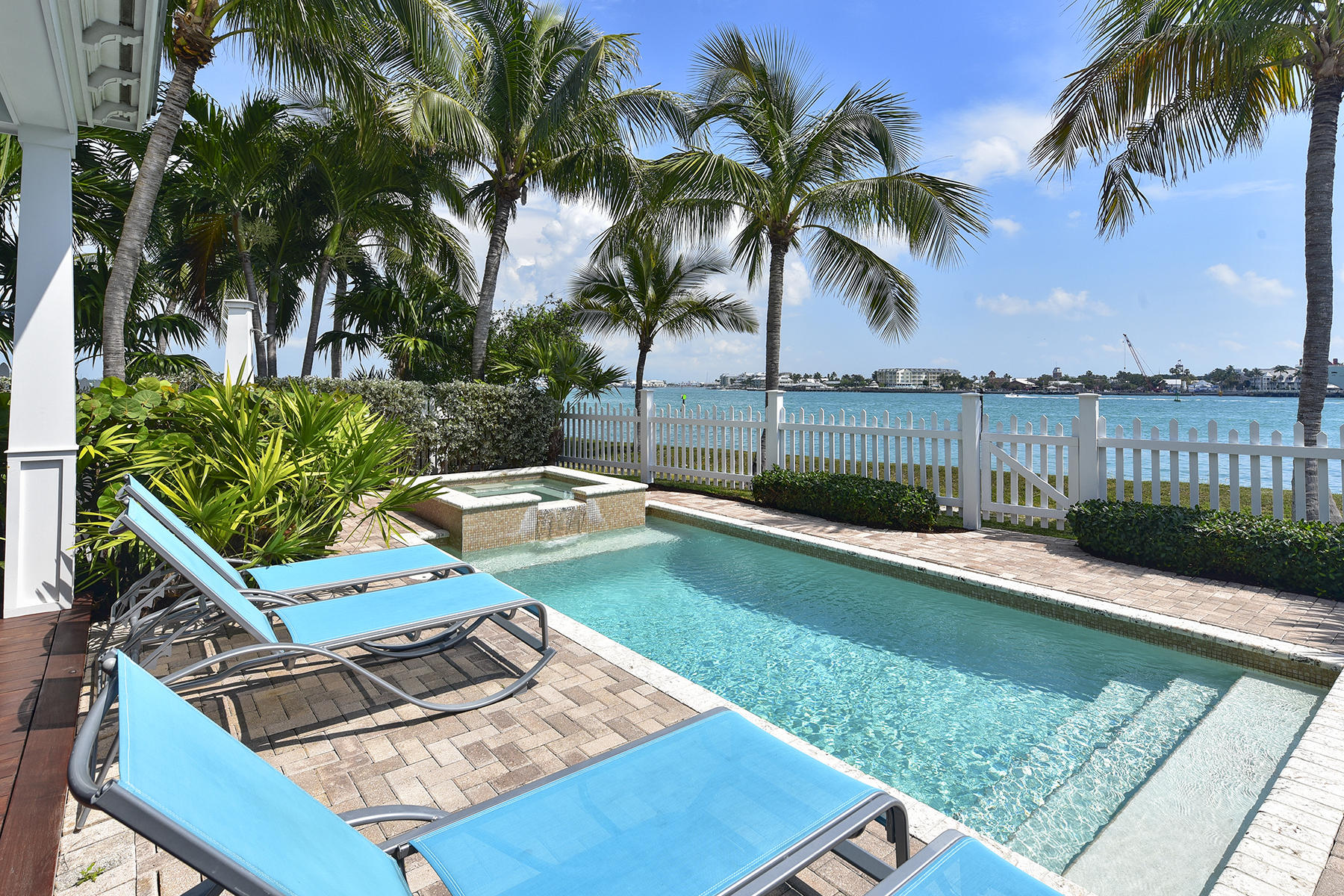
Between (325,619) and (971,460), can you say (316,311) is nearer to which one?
(971,460)

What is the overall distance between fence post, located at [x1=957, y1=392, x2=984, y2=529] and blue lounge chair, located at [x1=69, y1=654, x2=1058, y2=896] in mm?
6321

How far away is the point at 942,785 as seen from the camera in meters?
2.88

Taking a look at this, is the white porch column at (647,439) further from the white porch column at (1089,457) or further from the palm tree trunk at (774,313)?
the white porch column at (1089,457)

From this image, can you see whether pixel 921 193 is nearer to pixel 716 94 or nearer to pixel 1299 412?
pixel 716 94

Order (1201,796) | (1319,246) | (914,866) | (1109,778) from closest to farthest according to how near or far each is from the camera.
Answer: (914,866) → (1201,796) → (1109,778) → (1319,246)

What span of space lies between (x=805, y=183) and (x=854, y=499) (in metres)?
5.37

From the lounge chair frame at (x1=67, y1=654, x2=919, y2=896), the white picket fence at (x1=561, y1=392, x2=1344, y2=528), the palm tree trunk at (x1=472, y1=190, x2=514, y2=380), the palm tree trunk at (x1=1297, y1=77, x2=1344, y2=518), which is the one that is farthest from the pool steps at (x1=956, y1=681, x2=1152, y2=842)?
the palm tree trunk at (x1=472, y1=190, x2=514, y2=380)

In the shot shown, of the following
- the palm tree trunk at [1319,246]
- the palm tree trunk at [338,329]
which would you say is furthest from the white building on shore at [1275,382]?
the palm tree trunk at [338,329]

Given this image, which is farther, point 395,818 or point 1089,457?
point 1089,457

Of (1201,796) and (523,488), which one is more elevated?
(523,488)

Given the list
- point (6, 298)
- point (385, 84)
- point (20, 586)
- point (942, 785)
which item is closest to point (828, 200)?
point (385, 84)

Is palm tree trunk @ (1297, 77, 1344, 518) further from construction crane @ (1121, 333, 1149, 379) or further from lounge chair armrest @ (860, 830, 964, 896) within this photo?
construction crane @ (1121, 333, 1149, 379)

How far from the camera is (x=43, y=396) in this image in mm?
3898

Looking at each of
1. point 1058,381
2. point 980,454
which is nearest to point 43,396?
point 980,454
